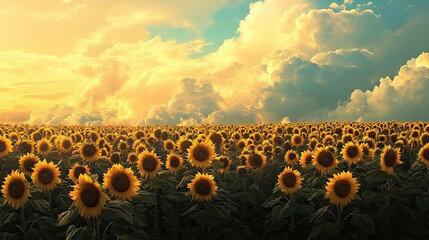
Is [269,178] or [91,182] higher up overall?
[91,182]

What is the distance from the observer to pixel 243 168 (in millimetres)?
14320

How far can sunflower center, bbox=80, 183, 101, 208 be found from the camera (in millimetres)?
7789

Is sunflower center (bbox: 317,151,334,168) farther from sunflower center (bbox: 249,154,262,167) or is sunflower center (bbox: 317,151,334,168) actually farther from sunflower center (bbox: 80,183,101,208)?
sunflower center (bbox: 80,183,101,208)

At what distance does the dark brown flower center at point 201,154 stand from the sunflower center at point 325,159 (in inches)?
125

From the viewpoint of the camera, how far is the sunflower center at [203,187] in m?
10.4

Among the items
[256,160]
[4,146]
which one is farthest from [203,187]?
[4,146]

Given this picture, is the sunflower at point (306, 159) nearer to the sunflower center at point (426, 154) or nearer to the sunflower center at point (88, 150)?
the sunflower center at point (426, 154)

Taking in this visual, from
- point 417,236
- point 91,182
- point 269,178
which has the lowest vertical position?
point 417,236

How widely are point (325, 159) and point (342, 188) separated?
3.00 meters

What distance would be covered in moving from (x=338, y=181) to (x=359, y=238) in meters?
1.31

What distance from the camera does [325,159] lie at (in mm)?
13328

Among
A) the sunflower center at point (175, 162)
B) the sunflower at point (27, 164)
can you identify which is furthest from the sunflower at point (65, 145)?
the sunflower center at point (175, 162)

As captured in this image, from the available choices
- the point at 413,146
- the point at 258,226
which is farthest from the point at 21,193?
the point at 413,146

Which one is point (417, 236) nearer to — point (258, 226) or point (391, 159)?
point (391, 159)
